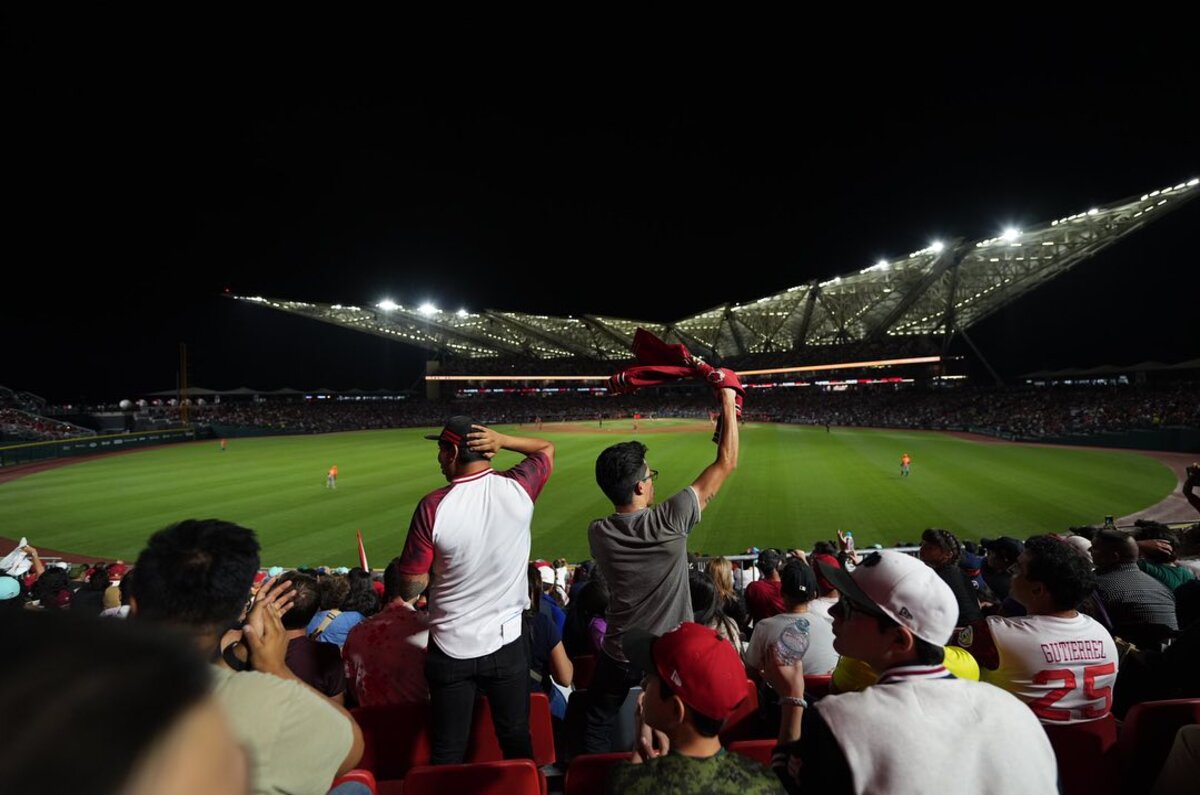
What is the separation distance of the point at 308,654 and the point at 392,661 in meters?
0.62

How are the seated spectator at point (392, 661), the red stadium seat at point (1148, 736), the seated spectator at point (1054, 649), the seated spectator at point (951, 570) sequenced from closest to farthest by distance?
1. the red stadium seat at point (1148, 736)
2. the seated spectator at point (1054, 649)
3. the seated spectator at point (392, 661)
4. the seated spectator at point (951, 570)

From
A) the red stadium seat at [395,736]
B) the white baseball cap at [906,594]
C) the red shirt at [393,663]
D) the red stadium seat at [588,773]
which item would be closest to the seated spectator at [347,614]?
the red shirt at [393,663]

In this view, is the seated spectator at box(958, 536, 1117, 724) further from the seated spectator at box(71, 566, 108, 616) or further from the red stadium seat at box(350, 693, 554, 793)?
the seated spectator at box(71, 566, 108, 616)

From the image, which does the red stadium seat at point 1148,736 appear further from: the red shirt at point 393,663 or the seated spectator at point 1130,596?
the red shirt at point 393,663

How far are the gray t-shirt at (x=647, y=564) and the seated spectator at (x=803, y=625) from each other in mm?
567

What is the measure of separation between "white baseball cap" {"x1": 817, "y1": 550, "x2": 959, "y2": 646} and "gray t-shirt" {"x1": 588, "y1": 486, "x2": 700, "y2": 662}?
1.18 metres

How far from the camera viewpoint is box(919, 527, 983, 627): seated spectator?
→ 16.5ft

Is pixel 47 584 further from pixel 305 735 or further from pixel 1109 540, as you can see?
pixel 1109 540

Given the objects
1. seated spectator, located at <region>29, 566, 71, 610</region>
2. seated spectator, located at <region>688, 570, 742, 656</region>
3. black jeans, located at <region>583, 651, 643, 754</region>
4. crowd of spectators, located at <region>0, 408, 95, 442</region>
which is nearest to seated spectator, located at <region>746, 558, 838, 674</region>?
seated spectator, located at <region>688, 570, 742, 656</region>

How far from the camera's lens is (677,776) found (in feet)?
5.82

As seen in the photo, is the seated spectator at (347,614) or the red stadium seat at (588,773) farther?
the seated spectator at (347,614)

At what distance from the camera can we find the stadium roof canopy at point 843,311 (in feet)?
112

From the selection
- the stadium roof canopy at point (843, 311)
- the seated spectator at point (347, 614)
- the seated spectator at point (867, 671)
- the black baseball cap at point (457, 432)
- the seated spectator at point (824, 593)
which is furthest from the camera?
the stadium roof canopy at point (843, 311)

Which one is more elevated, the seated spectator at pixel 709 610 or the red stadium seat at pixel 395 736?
the seated spectator at pixel 709 610
